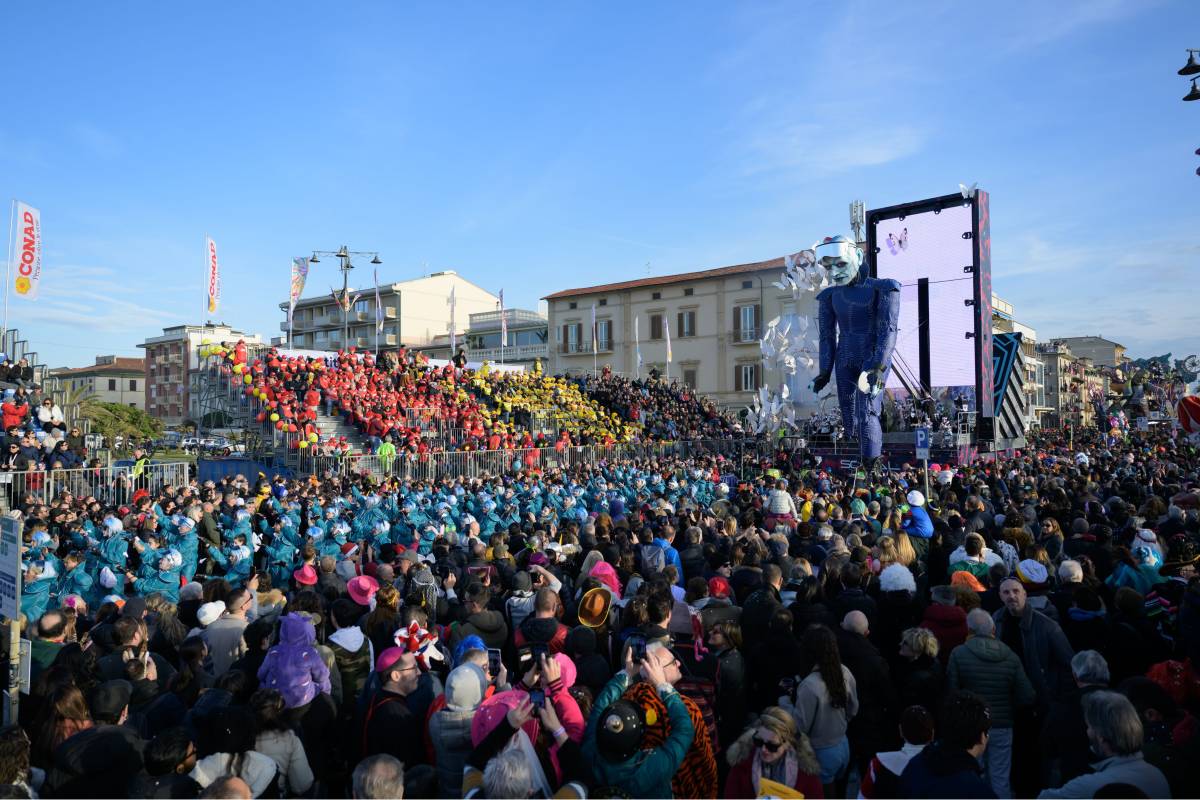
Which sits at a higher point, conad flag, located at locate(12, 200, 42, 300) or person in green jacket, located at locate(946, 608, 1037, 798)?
conad flag, located at locate(12, 200, 42, 300)

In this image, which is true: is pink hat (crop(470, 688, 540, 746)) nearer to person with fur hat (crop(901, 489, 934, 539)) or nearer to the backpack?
the backpack

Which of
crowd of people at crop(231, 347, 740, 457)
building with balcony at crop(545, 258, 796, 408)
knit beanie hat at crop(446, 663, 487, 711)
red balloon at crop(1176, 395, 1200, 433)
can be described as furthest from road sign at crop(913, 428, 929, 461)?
building with balcony at crop(545, 258, 796, 408)

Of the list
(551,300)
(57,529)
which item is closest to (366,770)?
(57,529)

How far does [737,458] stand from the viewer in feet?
85.1

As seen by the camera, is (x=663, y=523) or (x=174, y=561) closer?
(x=174, y=561)

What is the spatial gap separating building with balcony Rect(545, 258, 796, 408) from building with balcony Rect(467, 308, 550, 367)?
17.9 feet

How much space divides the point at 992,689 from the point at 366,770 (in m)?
3.38

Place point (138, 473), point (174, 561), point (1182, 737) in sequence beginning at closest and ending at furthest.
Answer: point (1182, 737) → point (174, 561) → point (138, 473)

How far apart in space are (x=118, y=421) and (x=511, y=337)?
25680mm

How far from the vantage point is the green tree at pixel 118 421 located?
42469 mm

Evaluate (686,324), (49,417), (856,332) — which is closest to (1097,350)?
(686,324)

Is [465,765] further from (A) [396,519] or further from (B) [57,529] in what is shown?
(B) [57,529]

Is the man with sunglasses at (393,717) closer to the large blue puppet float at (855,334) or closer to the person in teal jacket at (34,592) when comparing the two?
the person in teal jacket at (34,592)

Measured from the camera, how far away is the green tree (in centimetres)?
4247
